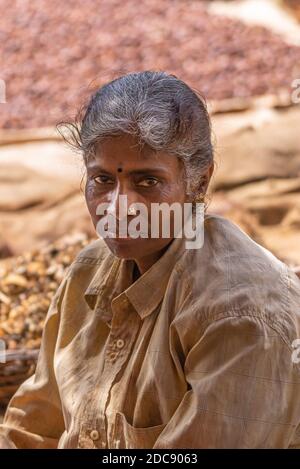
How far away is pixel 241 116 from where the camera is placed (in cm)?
508

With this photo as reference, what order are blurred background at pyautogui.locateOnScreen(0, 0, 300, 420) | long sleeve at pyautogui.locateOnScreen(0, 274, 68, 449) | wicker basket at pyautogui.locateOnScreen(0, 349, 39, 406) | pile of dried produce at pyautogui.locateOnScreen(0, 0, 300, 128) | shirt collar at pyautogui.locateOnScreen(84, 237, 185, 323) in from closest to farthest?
1. shirt collar at pyautogui.locateOnScreen(84, 237, 185, 323)
2. long sleeve at pyautogui.locateOnScreen(0, 274, 68, 449)
3. wicker basket at pyautogui.locateOnScreen(0, 349, 39, 406)
4. blurred background at pyautogui.locateOnScreen(0, 0, 300, 420)
5. pile of dried produce at pyautogui.locateOnScreen(0, 0, 300, 128)

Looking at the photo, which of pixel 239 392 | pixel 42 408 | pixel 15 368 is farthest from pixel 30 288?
pixel 239 392

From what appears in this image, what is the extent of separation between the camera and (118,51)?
20.1 feet

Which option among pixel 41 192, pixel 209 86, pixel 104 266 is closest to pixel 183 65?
pixel 209 86

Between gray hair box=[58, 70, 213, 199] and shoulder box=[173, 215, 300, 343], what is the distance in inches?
4.8

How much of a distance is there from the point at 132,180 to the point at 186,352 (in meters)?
0.33

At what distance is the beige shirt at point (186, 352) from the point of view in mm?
1534

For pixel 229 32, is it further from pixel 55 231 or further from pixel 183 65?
pixel 55 231

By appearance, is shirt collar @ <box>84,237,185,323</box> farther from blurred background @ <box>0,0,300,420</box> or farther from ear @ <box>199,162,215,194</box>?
blurred background @ <box>0,0,300,420</box>

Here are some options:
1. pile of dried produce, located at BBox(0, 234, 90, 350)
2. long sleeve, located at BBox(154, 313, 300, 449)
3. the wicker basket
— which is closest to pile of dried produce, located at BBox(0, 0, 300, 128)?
pile of dried produce, located at BBox(0, 234, 90, 350)

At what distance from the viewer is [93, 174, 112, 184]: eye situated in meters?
1.69

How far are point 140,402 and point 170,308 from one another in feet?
0.60

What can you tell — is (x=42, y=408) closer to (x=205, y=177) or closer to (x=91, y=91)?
(x=205, y=177)

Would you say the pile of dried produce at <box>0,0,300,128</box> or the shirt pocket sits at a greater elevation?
the pile of dried produce at <box>0,0,300,128</box>
